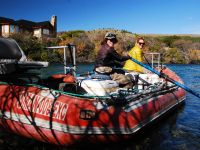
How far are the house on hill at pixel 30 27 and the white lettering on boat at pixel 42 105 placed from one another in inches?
2511

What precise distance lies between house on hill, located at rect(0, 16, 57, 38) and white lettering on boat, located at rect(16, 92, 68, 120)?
63.8 meters

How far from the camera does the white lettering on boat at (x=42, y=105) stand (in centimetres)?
643

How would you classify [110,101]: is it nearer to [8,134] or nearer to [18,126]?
[18,126]

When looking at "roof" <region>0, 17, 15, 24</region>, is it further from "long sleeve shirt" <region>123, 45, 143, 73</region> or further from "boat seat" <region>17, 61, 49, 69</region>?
"boat seat" <region>17, 61, 49, 69</region>

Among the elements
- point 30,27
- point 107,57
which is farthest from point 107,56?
point 30,27

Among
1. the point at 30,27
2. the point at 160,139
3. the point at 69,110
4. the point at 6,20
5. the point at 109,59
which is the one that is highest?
the point at 6,20

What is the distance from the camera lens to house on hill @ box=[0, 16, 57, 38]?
69250mm

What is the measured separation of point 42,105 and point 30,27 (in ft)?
231

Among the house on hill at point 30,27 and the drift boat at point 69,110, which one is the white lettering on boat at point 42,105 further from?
the house on hill at point 30,27

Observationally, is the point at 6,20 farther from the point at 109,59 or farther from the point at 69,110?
the point at 69,110

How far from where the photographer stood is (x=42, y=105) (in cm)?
658

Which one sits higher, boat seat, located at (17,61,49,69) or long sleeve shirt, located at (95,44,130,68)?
long sleeve shirt, located at (95,44,130,68)

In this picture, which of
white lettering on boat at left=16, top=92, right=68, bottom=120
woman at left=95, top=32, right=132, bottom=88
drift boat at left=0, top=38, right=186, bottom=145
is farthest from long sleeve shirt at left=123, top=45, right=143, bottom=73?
white lettering on boat at left=16, top=92, right=68, bottom=120

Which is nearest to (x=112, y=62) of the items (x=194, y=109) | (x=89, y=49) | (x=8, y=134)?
(x=8, y=134)
